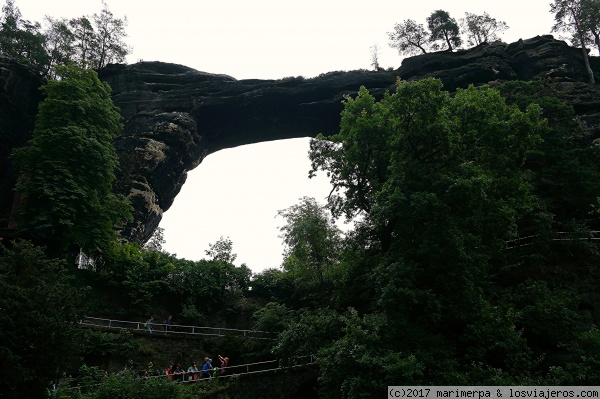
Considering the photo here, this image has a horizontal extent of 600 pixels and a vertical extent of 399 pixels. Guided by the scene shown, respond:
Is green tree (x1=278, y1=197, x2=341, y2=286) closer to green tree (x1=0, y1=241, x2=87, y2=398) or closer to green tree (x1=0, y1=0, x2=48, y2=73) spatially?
green tree (x1=0, y1=241, x2=87, y2=398)

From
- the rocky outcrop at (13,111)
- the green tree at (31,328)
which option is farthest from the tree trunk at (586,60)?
the rocky outcrop at (13,111)

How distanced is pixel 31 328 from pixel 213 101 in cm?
2859

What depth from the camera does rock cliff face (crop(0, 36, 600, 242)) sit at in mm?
31641

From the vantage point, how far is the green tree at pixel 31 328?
9.97 m

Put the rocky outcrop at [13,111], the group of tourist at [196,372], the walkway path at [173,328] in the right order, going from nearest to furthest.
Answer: the group of tourist at [196,372] → the walkway path at [173,328] → the rocky outcrop at [13,111]

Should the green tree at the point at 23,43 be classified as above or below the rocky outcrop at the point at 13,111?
above

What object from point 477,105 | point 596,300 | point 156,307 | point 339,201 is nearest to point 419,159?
point 477,105

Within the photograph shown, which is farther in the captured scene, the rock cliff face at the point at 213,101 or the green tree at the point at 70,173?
the rock cliff face at the point at 213,101

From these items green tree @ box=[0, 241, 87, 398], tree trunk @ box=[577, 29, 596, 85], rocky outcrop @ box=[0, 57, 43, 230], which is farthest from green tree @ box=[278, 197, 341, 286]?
tree trunk @ box=[577, 29, 596, 85]

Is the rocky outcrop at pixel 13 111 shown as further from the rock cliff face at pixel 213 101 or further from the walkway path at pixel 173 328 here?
the walkway path at pixel 173 328

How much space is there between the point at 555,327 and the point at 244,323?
15329 millimetres

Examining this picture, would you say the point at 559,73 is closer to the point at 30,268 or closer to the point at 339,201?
the point at 339,201

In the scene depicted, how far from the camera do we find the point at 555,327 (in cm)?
1441

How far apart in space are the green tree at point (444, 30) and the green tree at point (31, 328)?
3975 centimetres
